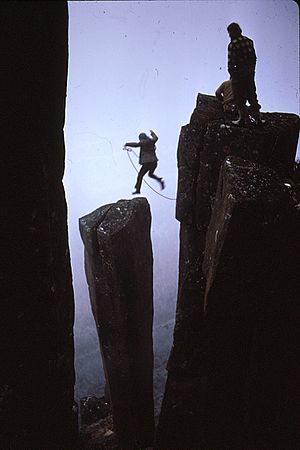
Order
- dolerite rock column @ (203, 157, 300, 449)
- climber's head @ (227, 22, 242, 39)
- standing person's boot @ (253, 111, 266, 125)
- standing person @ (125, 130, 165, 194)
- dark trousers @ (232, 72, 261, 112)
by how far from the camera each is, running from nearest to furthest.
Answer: dolerite rock column @ (203, 157, 300, 449) → climber's head @ (227, 22, 242, 39) → dark trousers @ (232, 72, 261, 112) → standing person's boot @ (253, 111, 266, 125) → standing person @ (125, 130, 165, 194)

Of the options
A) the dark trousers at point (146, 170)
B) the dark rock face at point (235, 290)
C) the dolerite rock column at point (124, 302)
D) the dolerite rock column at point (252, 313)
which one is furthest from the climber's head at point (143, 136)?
the dolerite rock column at point (252, 313)

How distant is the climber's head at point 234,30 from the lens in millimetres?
5199

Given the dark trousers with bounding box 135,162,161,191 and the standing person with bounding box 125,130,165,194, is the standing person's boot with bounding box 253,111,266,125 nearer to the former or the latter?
the standing person with bounding box 125,130,165,194

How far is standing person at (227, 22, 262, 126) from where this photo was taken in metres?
5.28

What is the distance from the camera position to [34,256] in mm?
3053

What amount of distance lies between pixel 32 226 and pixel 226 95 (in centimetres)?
524

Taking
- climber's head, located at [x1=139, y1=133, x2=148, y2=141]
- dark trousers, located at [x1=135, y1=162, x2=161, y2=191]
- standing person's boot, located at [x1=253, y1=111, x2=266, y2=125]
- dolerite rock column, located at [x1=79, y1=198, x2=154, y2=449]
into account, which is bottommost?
dolerite rock column, located at [x1=79, y1=198, x2=154, y2=449]

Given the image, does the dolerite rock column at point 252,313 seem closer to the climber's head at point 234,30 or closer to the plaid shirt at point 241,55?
the plaid shirt at point 241,55

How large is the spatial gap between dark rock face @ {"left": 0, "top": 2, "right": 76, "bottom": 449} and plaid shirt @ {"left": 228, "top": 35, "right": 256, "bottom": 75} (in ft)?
10.9

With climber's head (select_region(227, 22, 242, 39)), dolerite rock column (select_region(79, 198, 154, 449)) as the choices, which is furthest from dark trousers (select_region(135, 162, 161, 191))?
climber's head (select_region(227, 22, 242, 39))

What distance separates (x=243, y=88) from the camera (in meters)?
5.56

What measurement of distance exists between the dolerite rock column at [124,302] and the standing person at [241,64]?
150 inches

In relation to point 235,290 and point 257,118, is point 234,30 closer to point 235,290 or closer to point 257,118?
point 257,118

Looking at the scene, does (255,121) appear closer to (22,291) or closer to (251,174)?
(251,174)
